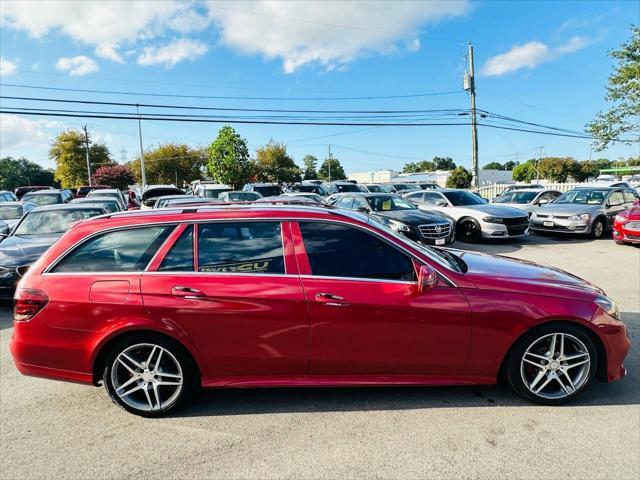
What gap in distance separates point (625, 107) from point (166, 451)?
2871 centimetres

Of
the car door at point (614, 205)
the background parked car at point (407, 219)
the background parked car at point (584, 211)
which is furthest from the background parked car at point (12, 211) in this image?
the car door at point (614, 205)

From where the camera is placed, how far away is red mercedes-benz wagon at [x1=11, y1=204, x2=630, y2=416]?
2.96 m

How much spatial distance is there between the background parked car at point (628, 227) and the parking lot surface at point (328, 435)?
844 cm

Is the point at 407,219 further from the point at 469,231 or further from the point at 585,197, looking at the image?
the point at 585,197

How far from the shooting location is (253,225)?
317cm

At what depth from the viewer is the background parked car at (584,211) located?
11797mm

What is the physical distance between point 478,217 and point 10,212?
47.8 feet

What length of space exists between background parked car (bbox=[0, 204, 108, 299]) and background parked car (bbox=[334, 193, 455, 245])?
6.47 m

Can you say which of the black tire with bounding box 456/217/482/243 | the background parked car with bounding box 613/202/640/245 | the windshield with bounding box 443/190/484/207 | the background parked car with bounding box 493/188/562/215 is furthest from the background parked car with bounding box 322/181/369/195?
the background parked car with bounding box 613/202/640/245

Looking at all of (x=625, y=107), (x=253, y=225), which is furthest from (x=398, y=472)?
(x=625, y=107)

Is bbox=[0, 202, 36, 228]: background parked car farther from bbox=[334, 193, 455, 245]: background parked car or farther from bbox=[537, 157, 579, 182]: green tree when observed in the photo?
bbox=[537, 157, 579, 182]: green tree

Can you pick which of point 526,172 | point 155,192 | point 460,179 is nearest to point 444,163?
point 526,172

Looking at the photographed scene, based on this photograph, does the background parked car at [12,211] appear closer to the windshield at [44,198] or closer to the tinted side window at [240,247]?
the windshield at [44,198]

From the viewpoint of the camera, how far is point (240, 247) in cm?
312
